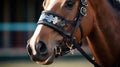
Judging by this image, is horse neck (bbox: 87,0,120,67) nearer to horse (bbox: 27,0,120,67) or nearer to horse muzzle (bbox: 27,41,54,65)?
horse (bbox: 27,0,120,67)

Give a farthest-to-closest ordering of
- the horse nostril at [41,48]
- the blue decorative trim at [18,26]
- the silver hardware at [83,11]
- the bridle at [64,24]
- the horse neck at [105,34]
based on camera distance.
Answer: the blue decorative trim at [18,26], the horse neck at [105,34], the silver hardware at [83,11], the bridle at [64,24], the horse nostril at [41,48]

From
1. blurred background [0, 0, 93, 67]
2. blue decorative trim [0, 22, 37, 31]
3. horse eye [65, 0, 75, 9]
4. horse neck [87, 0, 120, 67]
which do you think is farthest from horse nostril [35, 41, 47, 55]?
blue decorative trim [0, 22, 37, 31]

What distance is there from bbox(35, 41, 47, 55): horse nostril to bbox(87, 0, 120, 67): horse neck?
1.71 ft

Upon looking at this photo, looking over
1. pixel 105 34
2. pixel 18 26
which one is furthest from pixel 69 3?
pixel 18 26

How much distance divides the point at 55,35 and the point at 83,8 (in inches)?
13.5

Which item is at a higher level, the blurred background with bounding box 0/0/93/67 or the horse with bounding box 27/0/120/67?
the horse with bounding box 27/0/120/67

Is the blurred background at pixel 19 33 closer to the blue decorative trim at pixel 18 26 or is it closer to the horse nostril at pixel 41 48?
the blue decorative trim at pixel 18 26

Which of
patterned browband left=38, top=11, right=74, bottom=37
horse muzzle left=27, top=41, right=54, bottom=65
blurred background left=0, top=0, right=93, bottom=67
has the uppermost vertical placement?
patterned browband left=38, top=11, right=74, bottom=37

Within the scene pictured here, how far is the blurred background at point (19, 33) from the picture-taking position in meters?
8.77

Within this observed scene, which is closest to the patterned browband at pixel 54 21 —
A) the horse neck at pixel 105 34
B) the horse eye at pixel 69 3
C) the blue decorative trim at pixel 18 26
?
the horse eye at pixel 69 3

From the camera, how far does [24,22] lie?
9.26 meters

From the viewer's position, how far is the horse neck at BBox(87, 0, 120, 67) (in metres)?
4.16

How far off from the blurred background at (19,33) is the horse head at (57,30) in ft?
15.0

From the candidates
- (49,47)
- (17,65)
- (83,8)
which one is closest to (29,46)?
(49,47)
